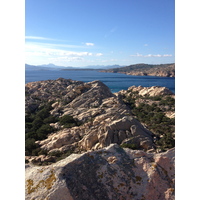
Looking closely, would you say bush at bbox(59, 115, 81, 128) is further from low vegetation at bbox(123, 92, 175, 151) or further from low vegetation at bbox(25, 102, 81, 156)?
low vegetation at bbox(123, 92, 175, 151)

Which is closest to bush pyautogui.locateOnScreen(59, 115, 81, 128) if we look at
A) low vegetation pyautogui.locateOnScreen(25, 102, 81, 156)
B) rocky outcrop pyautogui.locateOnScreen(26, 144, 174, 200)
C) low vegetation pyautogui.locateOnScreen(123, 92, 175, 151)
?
low vegetation pyautogui.locateOnScreen(25, 102, 81, 156)

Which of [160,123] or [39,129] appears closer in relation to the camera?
[39,129]

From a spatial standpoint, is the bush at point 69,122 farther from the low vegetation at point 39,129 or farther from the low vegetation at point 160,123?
the low vegetation at point 160,123

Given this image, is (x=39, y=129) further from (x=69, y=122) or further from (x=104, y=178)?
(x=104, y=178)

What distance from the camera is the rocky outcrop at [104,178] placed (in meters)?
4.33

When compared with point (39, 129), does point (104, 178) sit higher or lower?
higher

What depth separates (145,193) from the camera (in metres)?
4.56

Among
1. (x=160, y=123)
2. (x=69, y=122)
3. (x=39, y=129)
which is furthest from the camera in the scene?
(x=160, y=123)

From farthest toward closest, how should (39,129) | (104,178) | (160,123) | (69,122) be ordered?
(160,123) → (69,122) → (39,129) → (104,178)

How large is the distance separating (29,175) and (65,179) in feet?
3.47

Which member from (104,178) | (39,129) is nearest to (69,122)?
(39,129)

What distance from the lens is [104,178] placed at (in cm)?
473

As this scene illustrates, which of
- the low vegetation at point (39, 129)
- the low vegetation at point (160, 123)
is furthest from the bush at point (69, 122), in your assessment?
the low vegetation at point (160, 123)
